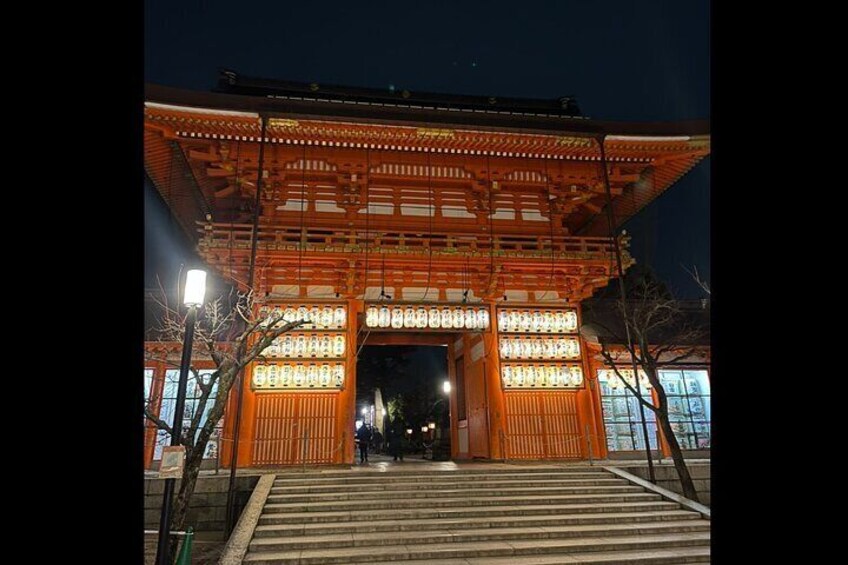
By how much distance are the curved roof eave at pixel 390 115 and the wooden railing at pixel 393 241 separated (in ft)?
9.94

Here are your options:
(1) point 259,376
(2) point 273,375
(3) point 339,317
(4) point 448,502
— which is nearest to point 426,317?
(3) point 339,317

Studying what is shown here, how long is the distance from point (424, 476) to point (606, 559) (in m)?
4.40

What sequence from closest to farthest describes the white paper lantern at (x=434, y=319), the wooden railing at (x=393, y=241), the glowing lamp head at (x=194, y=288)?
the glowing lamp head at (x=194, y=288) < the wooden railing at (x=393, y=241) < the white paper lantern at (x=434, y=319)

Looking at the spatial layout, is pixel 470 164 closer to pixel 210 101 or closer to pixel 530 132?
pixel 530 132

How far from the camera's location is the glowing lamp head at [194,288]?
7.15m

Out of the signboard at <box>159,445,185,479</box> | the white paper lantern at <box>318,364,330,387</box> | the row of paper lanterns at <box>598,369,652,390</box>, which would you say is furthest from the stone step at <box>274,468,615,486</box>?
the row of paper lanterns at <box>598,369,652,390</box>

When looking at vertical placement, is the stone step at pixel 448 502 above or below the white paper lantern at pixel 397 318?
below

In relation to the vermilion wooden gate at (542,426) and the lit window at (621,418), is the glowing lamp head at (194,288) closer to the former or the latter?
the vermilion wooden gate at (542,426)

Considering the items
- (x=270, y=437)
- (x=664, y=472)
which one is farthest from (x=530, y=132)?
(x=270, y=437)

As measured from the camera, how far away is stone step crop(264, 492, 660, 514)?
32.4 ft

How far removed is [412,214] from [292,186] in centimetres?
358

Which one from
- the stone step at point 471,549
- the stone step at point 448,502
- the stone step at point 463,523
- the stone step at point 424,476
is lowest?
the stone step at point 471,549

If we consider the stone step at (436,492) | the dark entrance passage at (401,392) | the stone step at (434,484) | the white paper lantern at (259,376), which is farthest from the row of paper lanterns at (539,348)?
the dark entrance passage at (401,392)

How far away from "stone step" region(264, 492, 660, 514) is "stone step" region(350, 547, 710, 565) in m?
2.06
